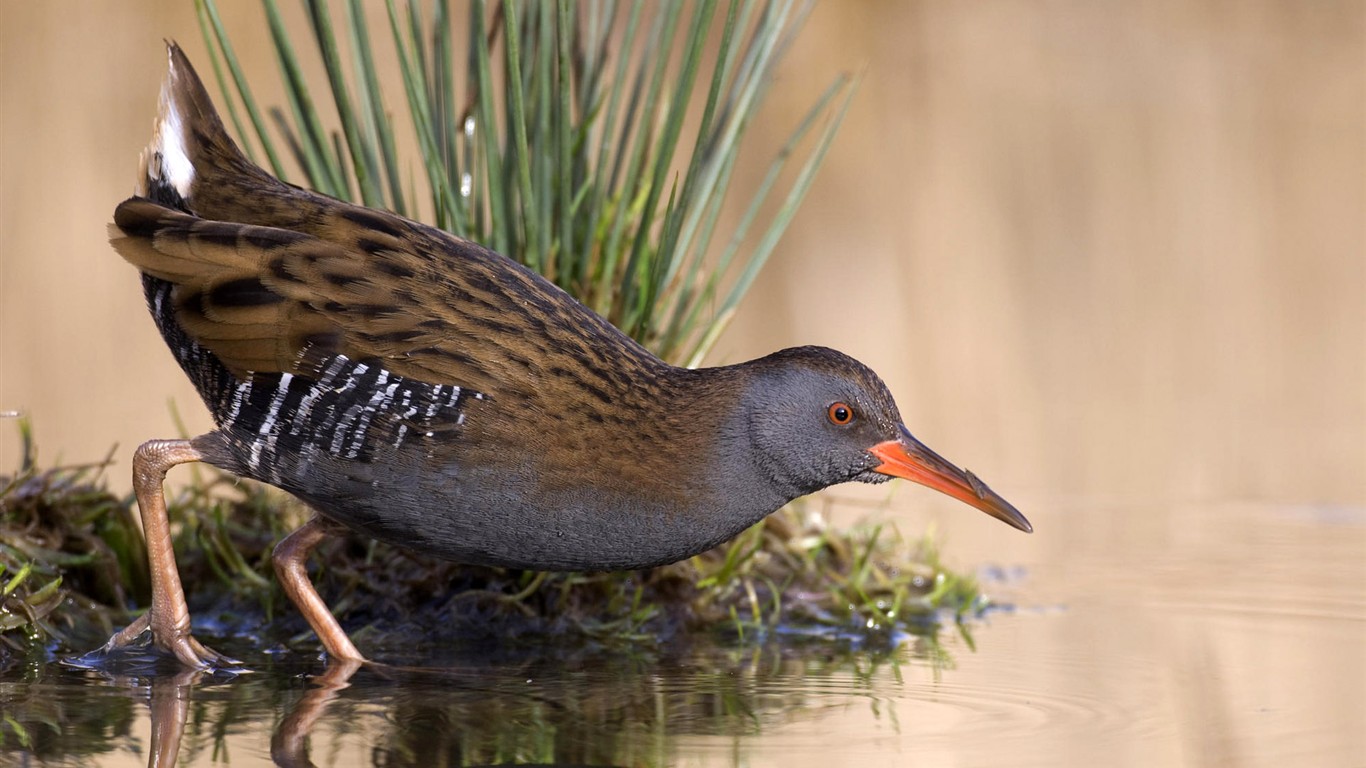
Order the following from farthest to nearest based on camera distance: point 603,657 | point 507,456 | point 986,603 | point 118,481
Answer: point 118,481 → point 986,603 → point 603,657 → point 507,456

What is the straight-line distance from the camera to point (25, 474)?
3.93m

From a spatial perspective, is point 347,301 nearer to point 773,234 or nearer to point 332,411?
point 332,411

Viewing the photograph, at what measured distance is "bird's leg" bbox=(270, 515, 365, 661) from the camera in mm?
3693

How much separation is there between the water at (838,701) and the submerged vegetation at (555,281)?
307 millimetres

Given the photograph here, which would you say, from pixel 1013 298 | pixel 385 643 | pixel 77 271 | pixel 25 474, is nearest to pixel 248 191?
pixel 25 474

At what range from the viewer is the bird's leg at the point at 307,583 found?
12.1ft

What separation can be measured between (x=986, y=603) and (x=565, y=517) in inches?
65.9

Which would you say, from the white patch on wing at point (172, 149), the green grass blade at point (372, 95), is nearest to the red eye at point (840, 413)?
the green grass blade at point (372, 95)

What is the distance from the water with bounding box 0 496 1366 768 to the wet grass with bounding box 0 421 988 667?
0.22 meters

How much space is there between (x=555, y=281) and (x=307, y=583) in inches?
39.3

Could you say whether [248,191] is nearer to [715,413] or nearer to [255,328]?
[255,328]

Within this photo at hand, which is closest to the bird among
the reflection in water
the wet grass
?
the reflection in water

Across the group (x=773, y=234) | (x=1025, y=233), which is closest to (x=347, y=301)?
(x=773, y=234)

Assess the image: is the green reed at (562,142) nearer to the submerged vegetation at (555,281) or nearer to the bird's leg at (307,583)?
the submerged vegetation at (555,281)
